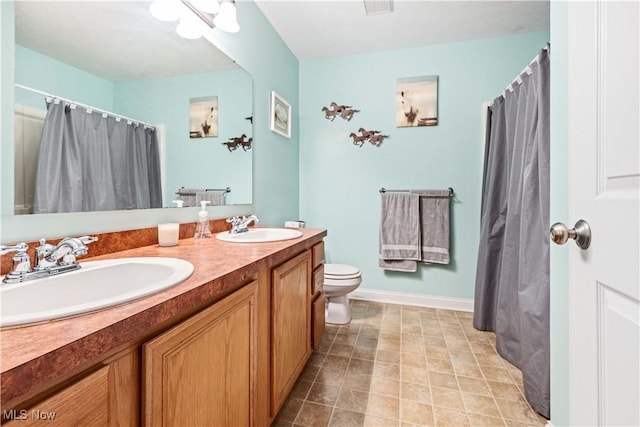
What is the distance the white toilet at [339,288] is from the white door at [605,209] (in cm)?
148

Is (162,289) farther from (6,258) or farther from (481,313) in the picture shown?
(481,313)

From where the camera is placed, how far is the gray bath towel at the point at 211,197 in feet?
4.90

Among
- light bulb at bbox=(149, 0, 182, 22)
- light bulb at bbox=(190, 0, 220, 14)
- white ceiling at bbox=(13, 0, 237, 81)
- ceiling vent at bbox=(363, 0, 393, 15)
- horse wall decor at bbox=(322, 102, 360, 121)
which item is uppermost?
ceiling vent at bbox=(363, 0, 393, 15)

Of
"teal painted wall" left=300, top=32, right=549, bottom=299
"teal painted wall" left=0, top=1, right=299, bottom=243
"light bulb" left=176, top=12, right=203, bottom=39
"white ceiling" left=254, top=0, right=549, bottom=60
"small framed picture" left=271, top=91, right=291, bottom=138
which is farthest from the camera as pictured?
"teal painted wall" left=300, top=32, right=549, bottom=299

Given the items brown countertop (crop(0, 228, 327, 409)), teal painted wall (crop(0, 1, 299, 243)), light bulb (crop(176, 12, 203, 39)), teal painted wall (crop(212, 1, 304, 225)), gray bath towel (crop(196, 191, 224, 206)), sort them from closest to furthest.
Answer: brown countertop (crop(0, 228, 327, 409)) → teal painted wall (crop(0, 1, 299, 243)) → light bulb (crop(176, 12, 203, 39)) → gray bath towel (crop(196, 191, 224, 206)) → teal painted wall (crop(212, 1, 304, 225))

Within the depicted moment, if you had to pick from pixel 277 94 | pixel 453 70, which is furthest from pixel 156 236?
pixel 453 70

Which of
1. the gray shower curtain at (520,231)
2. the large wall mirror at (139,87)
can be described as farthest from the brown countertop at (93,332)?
the gray shower curtain at (520,231)

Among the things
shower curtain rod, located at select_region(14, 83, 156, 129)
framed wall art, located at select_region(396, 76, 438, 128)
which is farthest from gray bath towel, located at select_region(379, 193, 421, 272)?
shower curtain rod, located at select_region(14, 83, 156, 129)

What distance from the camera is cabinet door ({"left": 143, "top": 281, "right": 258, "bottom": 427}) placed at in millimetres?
571

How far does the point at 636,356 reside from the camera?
0.48m

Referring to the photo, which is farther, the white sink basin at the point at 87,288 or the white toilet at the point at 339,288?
the white toilet at the point at 339,288

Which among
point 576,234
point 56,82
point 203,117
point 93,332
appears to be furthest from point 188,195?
point 576,234

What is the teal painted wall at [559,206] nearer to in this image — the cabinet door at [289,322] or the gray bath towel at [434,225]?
the cabinet door at [289,322]

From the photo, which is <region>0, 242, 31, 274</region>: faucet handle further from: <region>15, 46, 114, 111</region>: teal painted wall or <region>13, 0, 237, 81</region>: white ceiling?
<region>13, 0, 237, 81</region>: white ceiling
